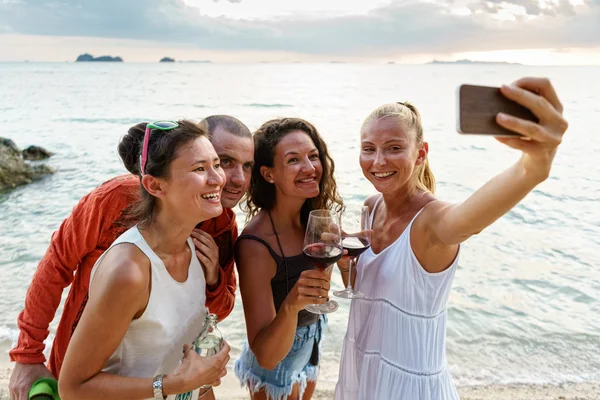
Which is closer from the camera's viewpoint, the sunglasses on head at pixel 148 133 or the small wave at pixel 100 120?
the sunglasses on head at pixel 148 133

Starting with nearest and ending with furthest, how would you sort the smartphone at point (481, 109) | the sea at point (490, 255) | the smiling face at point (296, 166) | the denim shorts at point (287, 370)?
the smartphone at point (481, 109), the smiling face at point (296, 166), the denim shorts at point (287, 370), the sea at point (490, 255)

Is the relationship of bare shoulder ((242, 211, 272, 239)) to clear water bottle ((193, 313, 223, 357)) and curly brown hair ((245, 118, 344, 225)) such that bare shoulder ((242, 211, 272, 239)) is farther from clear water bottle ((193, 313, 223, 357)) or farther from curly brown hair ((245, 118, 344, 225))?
clear water bottle ((193, 313, 223, 357))

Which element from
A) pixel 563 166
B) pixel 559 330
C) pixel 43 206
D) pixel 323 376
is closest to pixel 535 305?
pixel 559 330

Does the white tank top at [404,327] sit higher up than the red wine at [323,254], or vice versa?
the red wine at [323,254]

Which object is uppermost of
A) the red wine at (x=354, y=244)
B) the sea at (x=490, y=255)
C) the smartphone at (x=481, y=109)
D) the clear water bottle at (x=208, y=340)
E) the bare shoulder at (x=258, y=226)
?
the smartphone at (x=481, y=109)

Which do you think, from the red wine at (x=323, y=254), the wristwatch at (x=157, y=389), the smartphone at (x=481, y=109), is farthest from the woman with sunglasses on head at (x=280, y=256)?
the smartphone at (x=481, y=109)

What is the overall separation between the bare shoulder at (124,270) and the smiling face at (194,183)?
0.34 metres

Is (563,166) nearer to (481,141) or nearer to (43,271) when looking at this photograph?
(481,141)

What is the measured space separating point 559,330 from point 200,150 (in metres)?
6.83

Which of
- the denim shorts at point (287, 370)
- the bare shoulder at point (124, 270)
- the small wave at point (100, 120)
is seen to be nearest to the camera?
the bare shoulder at point (124, 270)

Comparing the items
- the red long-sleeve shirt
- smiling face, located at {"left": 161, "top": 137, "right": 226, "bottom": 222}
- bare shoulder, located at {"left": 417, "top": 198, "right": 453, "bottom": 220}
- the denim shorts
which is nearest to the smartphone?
bare shoulder, located at {"left": 417, "top": 198, "right": 453, "bottom": 220}

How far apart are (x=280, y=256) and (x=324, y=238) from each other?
565mm

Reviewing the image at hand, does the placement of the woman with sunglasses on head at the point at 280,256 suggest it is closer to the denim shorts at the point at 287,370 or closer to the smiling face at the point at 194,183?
the denim shorts at the point at 287,370

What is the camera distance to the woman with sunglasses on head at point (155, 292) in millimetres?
2250
